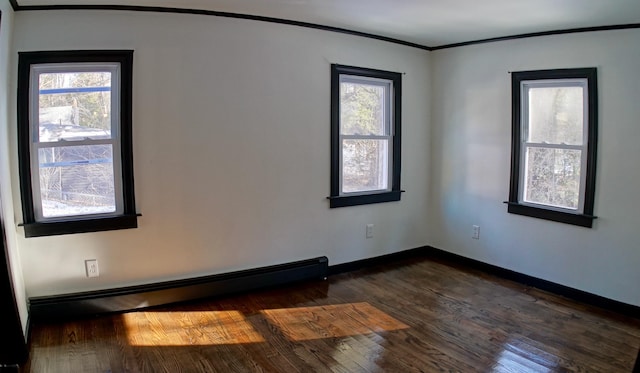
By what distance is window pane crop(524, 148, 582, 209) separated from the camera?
3.55 m

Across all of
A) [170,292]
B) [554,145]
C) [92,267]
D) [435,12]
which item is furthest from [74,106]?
[554,145]

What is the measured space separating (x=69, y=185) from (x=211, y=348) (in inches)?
61.4

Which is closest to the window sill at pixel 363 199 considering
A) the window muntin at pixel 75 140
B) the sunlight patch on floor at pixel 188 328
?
the sunlight patch on floor at pixel 188 328

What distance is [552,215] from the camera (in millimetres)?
3648

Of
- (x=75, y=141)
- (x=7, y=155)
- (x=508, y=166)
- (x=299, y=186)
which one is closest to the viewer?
(x=7, y=155)

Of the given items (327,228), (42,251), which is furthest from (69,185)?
(327,228)

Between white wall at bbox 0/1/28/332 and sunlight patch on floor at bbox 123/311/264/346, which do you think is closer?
white wall at bbox 0/1/28/332

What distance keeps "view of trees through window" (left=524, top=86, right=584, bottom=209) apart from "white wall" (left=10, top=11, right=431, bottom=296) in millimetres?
1509

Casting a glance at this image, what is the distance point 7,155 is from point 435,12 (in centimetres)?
313

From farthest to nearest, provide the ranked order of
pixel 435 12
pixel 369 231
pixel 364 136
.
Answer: pixel 369 231 < pixel 364 136 < pixel 435 12

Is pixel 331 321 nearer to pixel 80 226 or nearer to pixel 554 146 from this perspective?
pixel 80 226

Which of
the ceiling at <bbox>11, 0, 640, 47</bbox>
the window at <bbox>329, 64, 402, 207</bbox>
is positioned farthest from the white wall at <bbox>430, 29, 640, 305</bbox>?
the window at <bbox>329, 64, 402, 207</bbox>

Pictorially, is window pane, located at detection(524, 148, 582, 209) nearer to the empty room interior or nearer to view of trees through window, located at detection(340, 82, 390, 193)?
the empty room interior

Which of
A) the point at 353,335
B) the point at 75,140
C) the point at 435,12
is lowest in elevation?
the point at 353,335
